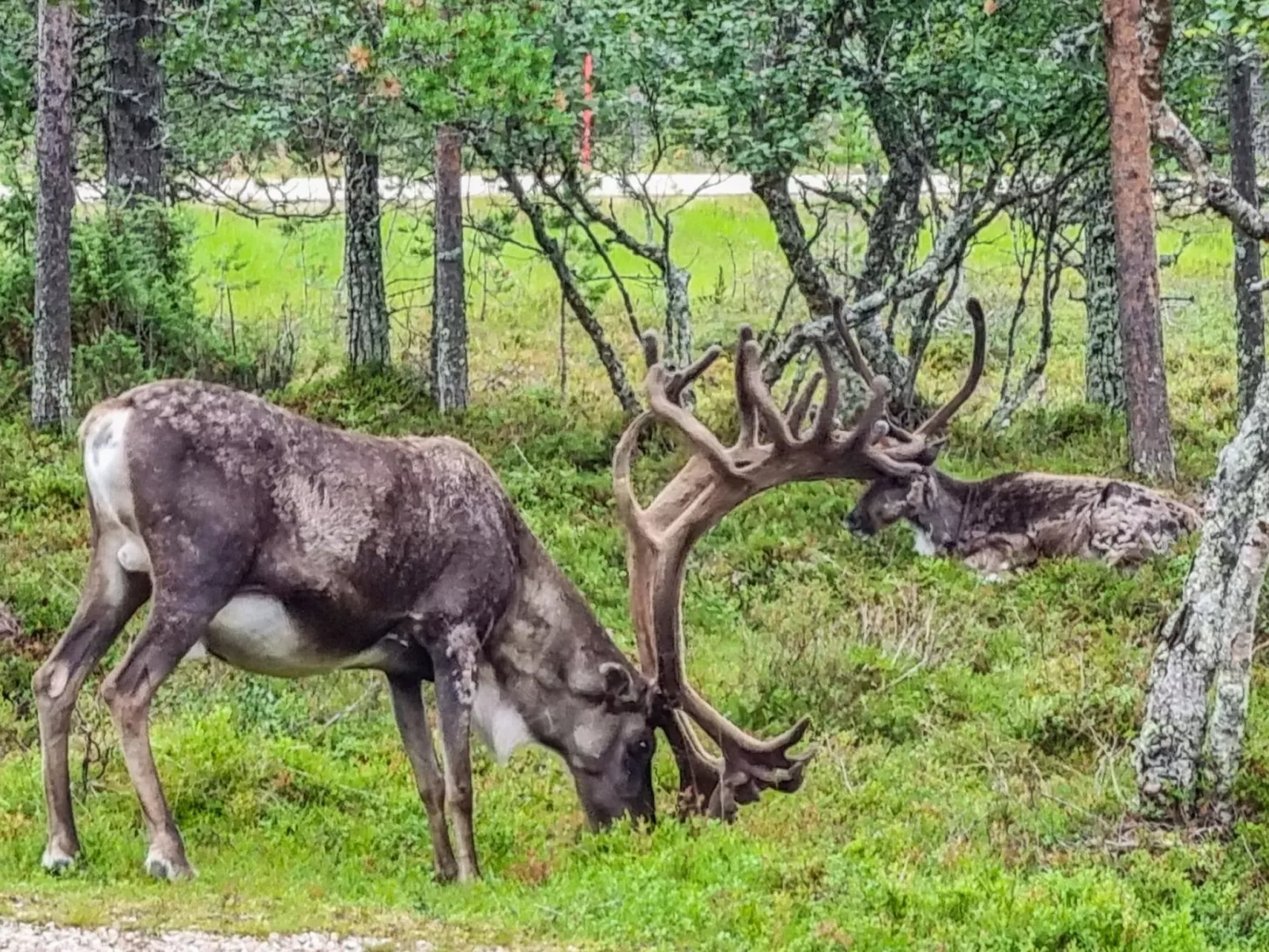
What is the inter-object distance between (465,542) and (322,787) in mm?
1535

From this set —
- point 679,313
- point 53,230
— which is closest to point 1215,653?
point 679,313

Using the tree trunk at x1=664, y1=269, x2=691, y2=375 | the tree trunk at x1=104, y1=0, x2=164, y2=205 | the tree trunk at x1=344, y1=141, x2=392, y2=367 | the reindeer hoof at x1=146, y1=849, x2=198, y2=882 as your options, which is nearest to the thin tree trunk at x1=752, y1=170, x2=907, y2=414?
the tree trunk at x1=664, y1=269, x2=691, y2=375

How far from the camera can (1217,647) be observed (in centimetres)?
798

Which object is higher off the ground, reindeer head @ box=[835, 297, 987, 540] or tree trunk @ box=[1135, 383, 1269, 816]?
tree trunk @ box=[1135, 383, 1269, 816]

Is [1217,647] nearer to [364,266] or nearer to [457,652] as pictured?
[457,652]

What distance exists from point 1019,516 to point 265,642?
734cm

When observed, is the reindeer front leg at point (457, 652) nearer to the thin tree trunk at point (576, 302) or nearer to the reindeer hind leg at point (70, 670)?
the reindeer hind leg at point (70, 670)

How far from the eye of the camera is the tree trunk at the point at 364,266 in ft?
54.7

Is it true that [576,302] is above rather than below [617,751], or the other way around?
above

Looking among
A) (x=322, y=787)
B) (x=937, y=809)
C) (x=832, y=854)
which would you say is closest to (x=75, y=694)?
(x=322, y=787)

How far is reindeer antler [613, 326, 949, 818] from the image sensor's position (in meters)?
8.62

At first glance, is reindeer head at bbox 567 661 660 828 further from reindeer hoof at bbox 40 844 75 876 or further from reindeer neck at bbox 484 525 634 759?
reindeer hoof at bbox 40 844 75 876

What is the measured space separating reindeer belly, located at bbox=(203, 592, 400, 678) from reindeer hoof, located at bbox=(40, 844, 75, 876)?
1.00 m

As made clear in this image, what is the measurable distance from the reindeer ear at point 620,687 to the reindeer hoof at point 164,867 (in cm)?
202
